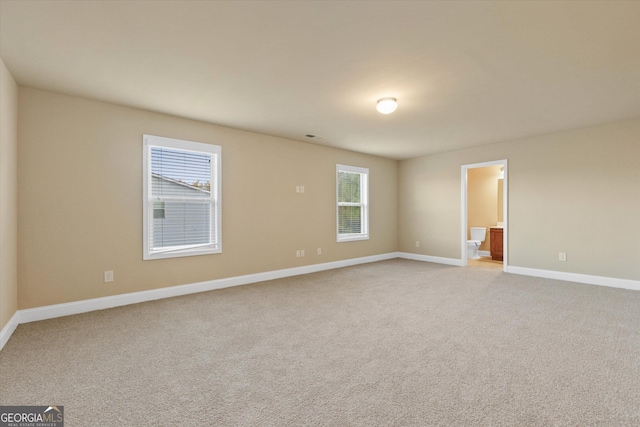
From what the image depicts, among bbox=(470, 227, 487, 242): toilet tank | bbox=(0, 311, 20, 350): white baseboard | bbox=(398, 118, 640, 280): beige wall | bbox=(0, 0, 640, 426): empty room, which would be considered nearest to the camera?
bbox=(0, 0, 640, 426): empty room

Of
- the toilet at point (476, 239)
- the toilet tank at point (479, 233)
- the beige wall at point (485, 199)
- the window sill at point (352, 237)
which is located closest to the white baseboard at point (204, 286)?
the window sill at point (352, 237)

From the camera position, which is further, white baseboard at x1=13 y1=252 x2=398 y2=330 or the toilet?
the toilet

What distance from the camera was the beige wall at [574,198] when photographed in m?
4.39

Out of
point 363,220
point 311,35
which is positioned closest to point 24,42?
point 311,35

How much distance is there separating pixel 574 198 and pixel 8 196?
7449 millimetres

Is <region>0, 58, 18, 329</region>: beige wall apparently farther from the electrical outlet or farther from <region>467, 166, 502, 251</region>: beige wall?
<region>467, 166, 502, 251</region>: beige wall

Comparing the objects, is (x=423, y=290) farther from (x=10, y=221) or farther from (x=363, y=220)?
(x=10, y=221)

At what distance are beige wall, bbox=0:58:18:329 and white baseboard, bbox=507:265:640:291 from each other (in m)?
7.10

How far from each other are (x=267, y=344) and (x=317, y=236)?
11.1 feet

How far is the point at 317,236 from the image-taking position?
19.4 feet

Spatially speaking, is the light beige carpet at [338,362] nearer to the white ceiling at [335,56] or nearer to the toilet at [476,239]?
the white ceiling at [335,56]

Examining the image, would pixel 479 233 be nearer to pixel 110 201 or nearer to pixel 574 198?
pixel 574 198

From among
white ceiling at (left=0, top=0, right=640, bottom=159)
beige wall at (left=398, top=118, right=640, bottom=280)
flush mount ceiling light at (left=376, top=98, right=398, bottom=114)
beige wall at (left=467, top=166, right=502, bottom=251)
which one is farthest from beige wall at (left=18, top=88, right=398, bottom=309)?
beige wall at (left=467, top=166, right=502, bottom=251)

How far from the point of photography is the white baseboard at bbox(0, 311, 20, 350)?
8.53 ft
